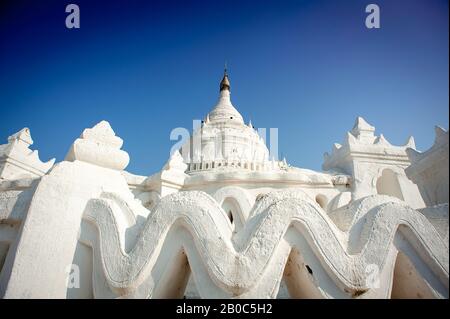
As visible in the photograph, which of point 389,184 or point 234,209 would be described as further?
point 389,184

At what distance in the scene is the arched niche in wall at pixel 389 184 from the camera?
37.9 ft

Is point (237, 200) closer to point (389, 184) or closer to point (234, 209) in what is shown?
point (234, 209)

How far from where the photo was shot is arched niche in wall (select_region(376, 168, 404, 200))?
37.9ft

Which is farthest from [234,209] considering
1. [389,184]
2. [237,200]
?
[389,184]

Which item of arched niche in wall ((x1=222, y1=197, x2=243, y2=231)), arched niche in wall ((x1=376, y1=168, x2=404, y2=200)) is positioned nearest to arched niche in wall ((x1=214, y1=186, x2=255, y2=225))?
arched niche in wall ((x1=222, y1=197, x2=243, y2=231))

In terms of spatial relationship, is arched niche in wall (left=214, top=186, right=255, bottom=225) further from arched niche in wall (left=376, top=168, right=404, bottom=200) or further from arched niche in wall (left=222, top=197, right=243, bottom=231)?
arched niche in wall (left=376, top=168, right=404, bottom=200)

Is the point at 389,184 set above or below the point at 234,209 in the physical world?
above

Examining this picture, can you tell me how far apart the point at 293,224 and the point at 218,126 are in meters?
22.8

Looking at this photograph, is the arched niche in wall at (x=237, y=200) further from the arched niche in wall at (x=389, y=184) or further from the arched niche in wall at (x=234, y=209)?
the arched niche in wall at (x=389, y=184)

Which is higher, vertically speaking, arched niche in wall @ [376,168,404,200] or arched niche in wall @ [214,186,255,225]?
arched niche in wall @ [376,168,404,200]

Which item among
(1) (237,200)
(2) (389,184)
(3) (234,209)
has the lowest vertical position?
(3) (234,209)

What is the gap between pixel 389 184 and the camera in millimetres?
12180

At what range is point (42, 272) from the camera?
2.84 metres
